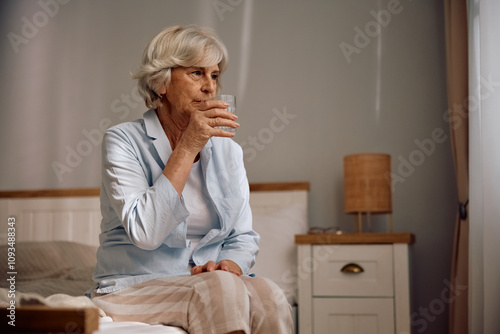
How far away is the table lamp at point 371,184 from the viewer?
8.70 feet

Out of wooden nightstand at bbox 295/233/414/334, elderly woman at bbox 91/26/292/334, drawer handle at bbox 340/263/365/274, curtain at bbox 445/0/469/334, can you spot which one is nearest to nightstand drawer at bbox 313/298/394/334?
wooden nightstand at bbox 295/233/414/334

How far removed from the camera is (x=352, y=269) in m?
2.47

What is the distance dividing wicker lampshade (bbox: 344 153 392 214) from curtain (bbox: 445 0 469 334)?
33cm

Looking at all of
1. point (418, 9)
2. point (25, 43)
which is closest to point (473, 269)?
point (418, 9)

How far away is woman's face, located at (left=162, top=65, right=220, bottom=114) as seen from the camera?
5.21 ft

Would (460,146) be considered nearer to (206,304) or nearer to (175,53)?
(175,53)

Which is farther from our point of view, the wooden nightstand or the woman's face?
the wooden nightstand

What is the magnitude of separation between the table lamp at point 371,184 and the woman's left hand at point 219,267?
4.54 ft

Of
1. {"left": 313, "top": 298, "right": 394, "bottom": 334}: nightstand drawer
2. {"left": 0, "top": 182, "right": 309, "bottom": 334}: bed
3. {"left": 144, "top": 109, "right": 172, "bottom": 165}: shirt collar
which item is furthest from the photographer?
{"left": 0, "top": 182, "right": 309, "bottom": 334}: bed

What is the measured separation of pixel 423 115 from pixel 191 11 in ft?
4.97

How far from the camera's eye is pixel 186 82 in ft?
5.25

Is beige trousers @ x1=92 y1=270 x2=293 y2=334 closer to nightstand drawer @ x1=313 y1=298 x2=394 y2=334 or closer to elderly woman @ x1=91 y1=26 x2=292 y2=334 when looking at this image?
elderly woman @ x1=91 y1=26 x2=292 y2=334

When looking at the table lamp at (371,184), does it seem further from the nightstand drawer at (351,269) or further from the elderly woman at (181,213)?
the elderly woman at (181,213)

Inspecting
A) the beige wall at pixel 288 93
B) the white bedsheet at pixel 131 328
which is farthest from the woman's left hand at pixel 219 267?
the beige wall at pixel 288 93
